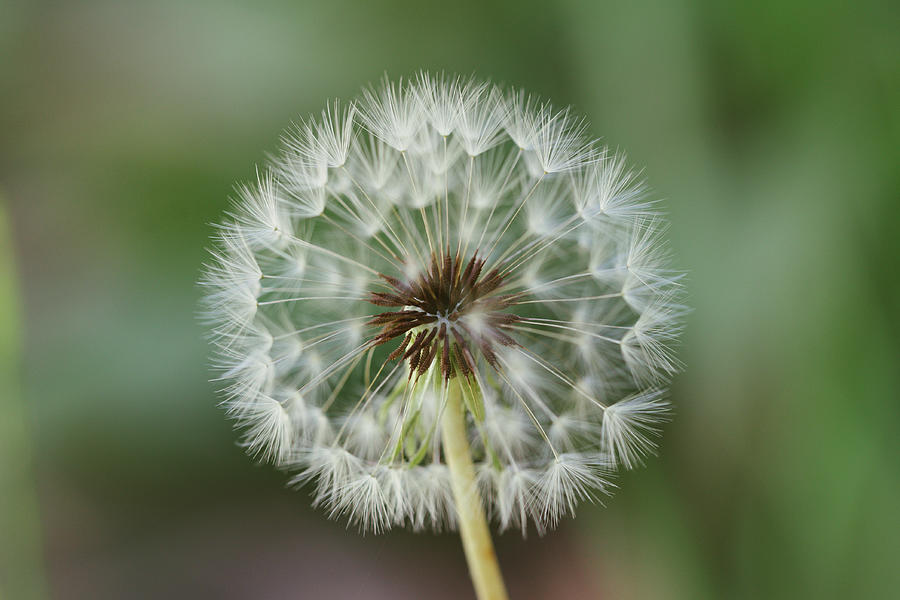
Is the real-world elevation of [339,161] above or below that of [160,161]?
below

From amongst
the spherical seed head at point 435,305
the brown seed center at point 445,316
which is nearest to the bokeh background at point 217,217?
the spherical seed head at point 435,305

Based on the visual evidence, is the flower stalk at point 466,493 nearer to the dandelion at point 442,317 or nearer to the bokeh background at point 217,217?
the dandelion at point 442,317

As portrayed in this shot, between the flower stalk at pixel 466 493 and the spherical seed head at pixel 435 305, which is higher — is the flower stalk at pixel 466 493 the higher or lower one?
the lower one

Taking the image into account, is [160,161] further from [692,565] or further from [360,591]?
[692,565]

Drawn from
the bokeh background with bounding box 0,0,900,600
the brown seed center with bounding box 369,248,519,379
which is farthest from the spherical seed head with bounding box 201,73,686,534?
the bokeh background with bounding box 0,0,900,600

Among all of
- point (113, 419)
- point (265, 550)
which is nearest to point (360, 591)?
point (265, 550)

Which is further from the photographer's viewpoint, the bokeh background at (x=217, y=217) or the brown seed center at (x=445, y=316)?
the bokeh background at (x=217, y=217)

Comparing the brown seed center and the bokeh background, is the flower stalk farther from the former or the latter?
the bokeh background

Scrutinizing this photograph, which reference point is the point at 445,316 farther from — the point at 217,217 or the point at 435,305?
the point at 217,217
